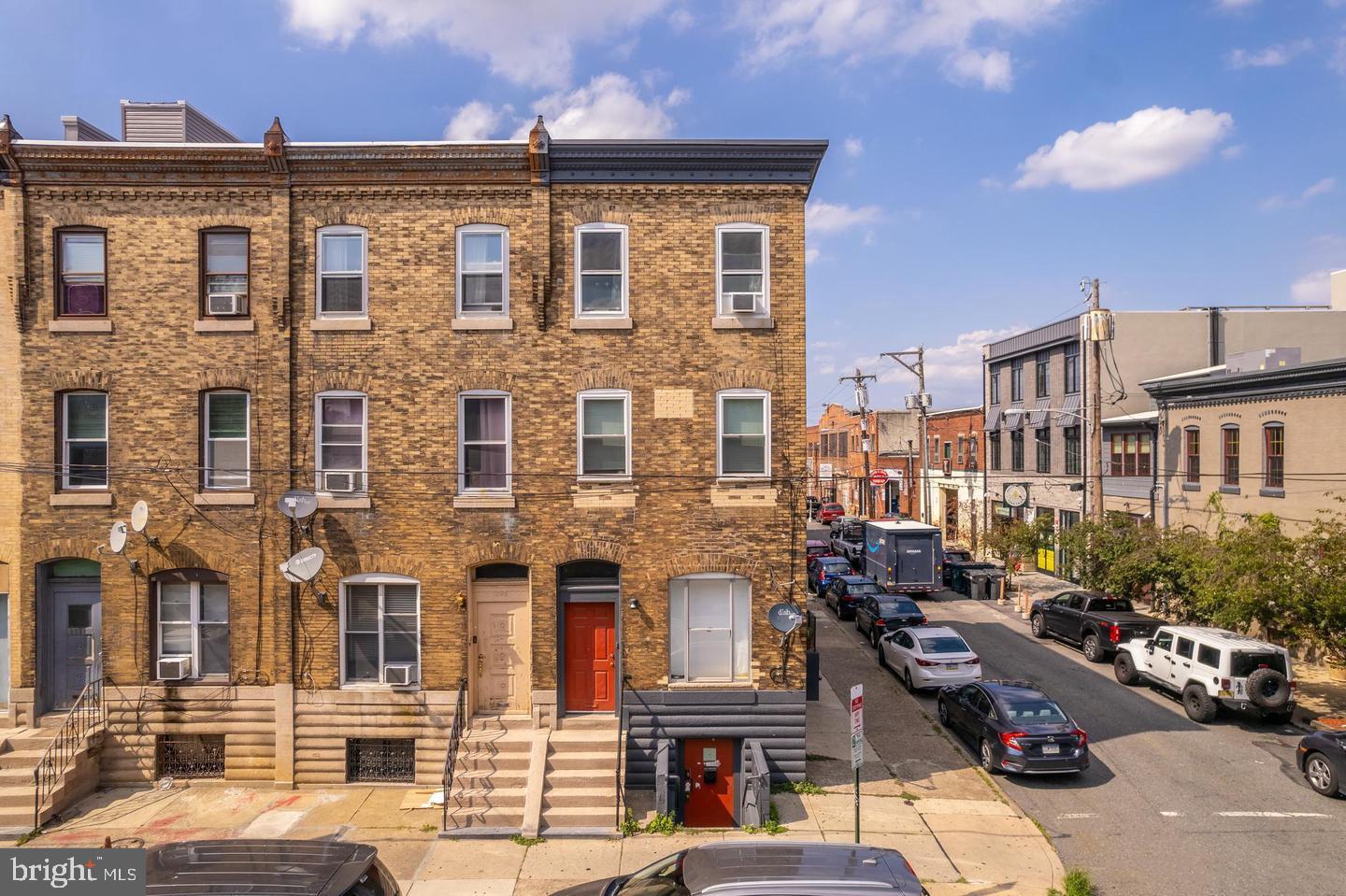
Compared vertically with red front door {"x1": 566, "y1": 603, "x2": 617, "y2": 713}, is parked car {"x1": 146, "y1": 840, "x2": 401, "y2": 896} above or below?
below

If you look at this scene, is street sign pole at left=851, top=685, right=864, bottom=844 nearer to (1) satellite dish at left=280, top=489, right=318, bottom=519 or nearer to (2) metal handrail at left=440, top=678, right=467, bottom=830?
(2) metal handrail at left=440, top=678, right=467, bottom=830

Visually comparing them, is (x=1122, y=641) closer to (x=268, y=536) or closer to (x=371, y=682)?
(x=371, y=682)

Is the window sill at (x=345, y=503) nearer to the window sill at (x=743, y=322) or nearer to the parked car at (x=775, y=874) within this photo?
the window sill at (x=743, y=322)

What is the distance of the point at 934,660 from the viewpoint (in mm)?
20547

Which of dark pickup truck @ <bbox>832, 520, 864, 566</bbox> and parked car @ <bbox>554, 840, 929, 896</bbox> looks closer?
parked car @ <bbox>554, 840, 929, 896</bbox>

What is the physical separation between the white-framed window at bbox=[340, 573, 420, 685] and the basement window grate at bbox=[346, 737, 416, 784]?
1.14 m

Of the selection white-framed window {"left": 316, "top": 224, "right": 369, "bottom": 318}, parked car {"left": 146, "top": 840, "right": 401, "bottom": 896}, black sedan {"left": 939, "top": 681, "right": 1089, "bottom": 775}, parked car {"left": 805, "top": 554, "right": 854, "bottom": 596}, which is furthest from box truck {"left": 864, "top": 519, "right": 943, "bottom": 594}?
parked car {"left": 146, "top": 840, "right": 401, "bottom": 896}

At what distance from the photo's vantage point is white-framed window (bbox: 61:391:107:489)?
1548 cm

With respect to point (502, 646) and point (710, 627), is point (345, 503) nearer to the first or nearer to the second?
point (502, 646)

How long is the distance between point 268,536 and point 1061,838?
14429 millimetres

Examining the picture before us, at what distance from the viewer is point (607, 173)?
15.2 m

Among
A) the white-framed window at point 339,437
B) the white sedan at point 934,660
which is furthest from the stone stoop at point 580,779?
the white sedan at point 934,660

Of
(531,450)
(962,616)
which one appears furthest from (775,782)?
(962,616)

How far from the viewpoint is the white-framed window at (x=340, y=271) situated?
50.5 ft
